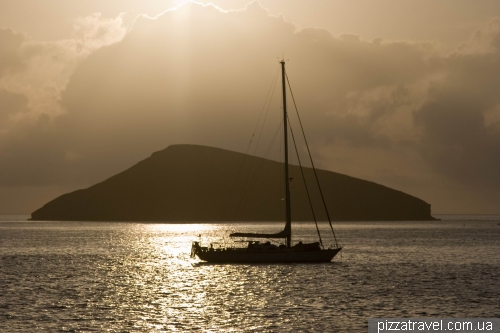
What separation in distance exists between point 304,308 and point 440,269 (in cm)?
3597

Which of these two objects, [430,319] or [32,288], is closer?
[430,319]

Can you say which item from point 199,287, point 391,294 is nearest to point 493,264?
point 391,294

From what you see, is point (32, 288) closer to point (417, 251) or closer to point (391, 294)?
point (391, 294)

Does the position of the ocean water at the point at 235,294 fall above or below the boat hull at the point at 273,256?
below

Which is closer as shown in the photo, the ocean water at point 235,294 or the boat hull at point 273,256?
the ocean water at point 235,294

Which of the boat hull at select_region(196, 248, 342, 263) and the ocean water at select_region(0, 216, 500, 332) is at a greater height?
the boat hull at select_region(196, 248, 342, 263)

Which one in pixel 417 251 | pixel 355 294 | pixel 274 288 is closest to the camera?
pixel 355 294

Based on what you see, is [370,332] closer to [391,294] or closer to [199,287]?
[391,294]

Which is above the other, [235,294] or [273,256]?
[273,256]

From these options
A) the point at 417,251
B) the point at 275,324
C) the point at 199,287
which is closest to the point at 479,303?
the point at 275,324

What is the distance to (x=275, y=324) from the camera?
42250 millimetres

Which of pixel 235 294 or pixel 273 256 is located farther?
pixel 273 256

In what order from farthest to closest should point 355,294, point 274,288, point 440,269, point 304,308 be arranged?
point 440,269
point 274,288
point 355,294
point 304,308

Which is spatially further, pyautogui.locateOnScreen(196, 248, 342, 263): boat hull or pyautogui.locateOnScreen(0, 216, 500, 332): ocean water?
pyautogui.locateOnScreen(196, 248, 342, 263): boat hull
